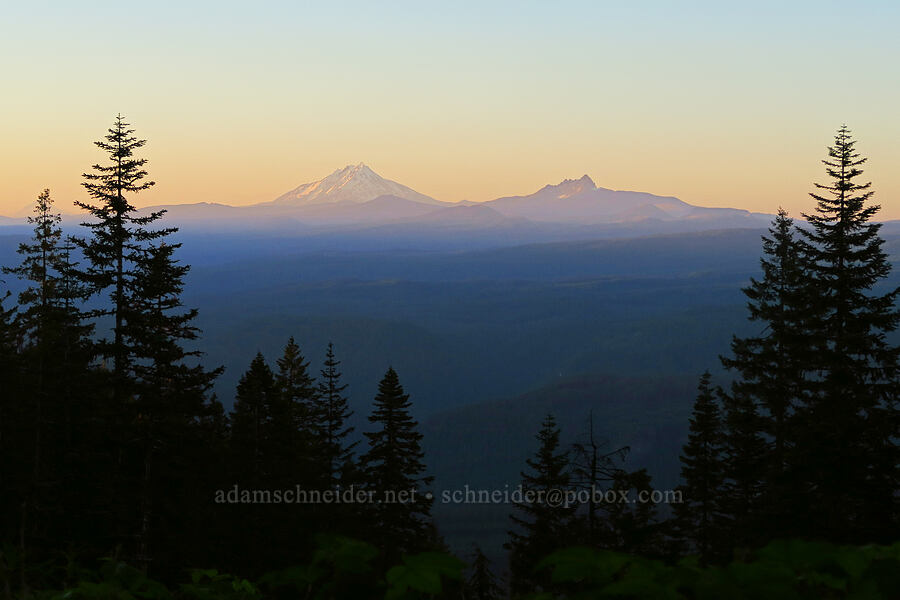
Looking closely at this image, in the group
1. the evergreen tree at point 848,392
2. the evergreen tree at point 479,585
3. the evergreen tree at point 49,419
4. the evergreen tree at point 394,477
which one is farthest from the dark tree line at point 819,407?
the evergreen tree at point 49,419

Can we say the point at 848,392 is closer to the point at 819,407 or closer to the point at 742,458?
the point at 819,407

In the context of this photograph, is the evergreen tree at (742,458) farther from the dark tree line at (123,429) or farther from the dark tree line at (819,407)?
the dark tree line at (123,429)

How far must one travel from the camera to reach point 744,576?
2221 millimetres

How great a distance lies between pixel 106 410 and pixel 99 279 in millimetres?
4045

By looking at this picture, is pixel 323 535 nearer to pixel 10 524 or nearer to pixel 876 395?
pixel 10 524

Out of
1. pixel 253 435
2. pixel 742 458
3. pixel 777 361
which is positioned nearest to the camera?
pixel 253 435

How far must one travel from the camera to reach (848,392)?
24641 mm

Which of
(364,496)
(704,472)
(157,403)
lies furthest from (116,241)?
(704,472)

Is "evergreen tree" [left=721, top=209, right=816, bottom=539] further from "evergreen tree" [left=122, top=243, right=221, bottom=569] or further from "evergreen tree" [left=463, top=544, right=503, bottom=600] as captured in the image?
"evergreen tree" [left=122, top=243, right=221, bottom=569]

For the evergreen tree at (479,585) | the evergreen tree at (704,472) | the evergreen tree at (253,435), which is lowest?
the evergreen tree at (704,472)

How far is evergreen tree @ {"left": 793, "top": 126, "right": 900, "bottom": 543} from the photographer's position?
71.1 ft

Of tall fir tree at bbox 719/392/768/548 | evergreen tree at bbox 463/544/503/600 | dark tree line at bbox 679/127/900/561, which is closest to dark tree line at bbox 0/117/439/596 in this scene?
dark tree line at bbox 679/127/900/561

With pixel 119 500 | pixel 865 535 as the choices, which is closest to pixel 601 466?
pixel 865 535

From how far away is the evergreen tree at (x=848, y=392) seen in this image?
71.1ft
